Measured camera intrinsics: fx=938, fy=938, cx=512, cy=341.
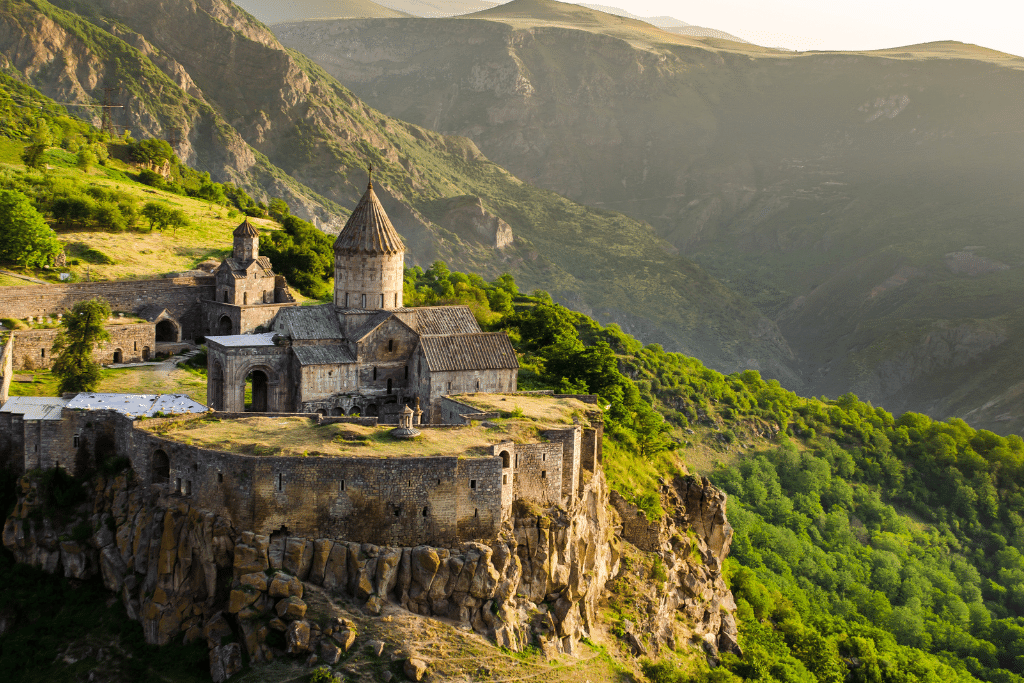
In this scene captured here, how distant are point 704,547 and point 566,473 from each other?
16733 mm

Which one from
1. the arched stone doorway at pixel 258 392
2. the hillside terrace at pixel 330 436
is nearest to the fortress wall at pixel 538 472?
the hillside terrace at pixel 330 436

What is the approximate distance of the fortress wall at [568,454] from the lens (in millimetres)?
39625

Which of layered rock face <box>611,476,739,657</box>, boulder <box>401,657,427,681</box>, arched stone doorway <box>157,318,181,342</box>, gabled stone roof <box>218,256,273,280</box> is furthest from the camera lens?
arched stone doorway <box>157,318,181,342</box>

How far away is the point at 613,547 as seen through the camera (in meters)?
44.5

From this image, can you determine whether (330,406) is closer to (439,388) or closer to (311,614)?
(439,388)

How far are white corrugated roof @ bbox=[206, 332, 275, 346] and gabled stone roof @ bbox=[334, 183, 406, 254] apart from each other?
235 inches

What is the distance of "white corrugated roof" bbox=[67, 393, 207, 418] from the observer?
37.7 meters

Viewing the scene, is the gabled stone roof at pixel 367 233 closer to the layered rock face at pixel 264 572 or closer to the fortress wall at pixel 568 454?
the fortress wall at pixel 568 454

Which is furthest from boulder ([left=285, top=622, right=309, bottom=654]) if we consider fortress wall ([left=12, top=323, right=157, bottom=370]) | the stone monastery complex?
fortress wall ([left=12, top=323, right=157, bottom=370])

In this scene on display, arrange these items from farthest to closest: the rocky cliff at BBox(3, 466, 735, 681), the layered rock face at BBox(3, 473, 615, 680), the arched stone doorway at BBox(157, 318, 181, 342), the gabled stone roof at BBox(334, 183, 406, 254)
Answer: the arched stone doorway at BBox(157, 318, 181, 342), the gabled stone roof at BBox(334, 183, 406, 254), the layered rock face at BBox(3, 473, 615, 680), the rocky cliff at BBox(3, 466, 735, 681)

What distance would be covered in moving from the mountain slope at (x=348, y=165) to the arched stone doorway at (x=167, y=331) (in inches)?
3460

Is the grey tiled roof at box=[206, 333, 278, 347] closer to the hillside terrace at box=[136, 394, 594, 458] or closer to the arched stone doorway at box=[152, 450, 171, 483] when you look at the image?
the hillside terrace at box=[136, 394, 594, 458]

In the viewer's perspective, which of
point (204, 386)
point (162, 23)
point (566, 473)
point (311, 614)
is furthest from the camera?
point (162, 23)

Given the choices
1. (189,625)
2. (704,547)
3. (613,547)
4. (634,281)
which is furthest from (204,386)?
(634,281)
